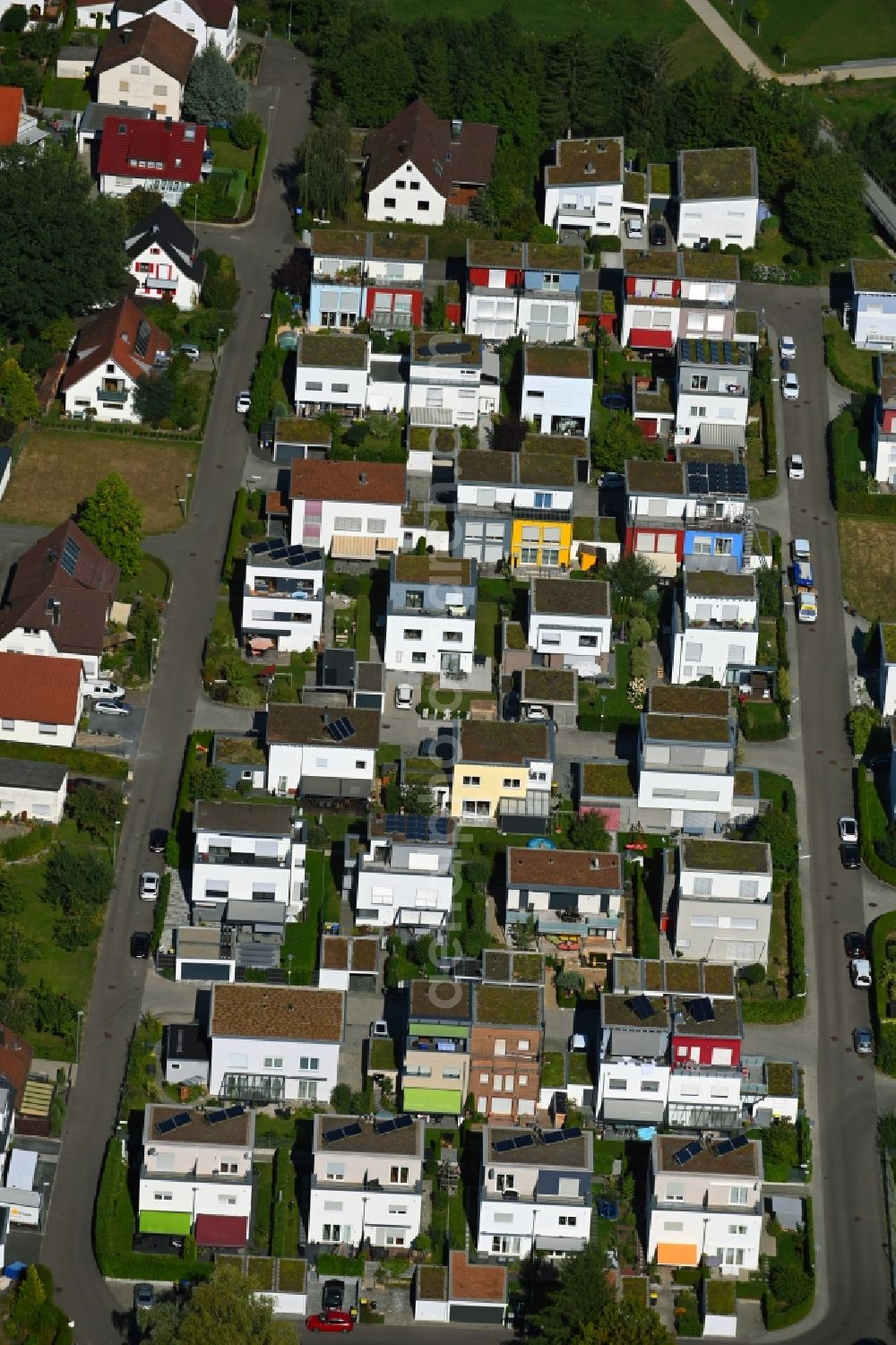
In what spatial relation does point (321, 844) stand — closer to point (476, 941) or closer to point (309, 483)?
point (476, 941)

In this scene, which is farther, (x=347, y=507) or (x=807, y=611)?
(x=347, y=507)

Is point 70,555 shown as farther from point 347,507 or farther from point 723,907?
point 723,907

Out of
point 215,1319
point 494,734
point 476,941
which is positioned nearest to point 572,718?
point 494,734

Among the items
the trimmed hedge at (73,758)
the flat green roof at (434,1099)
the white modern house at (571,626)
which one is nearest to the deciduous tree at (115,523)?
the trimmed hedge at (73,758)

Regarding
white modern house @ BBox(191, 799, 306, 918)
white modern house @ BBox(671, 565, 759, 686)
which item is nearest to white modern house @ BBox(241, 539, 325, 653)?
white modern house @ BBox(191, 799, 306, 918)

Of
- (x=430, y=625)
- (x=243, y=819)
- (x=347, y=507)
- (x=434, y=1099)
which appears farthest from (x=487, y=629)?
(x=434, y=1099)

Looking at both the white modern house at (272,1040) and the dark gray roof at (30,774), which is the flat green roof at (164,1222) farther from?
the dark gray roof at (30,774)

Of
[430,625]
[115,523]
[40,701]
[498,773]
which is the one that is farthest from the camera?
[115,523]
